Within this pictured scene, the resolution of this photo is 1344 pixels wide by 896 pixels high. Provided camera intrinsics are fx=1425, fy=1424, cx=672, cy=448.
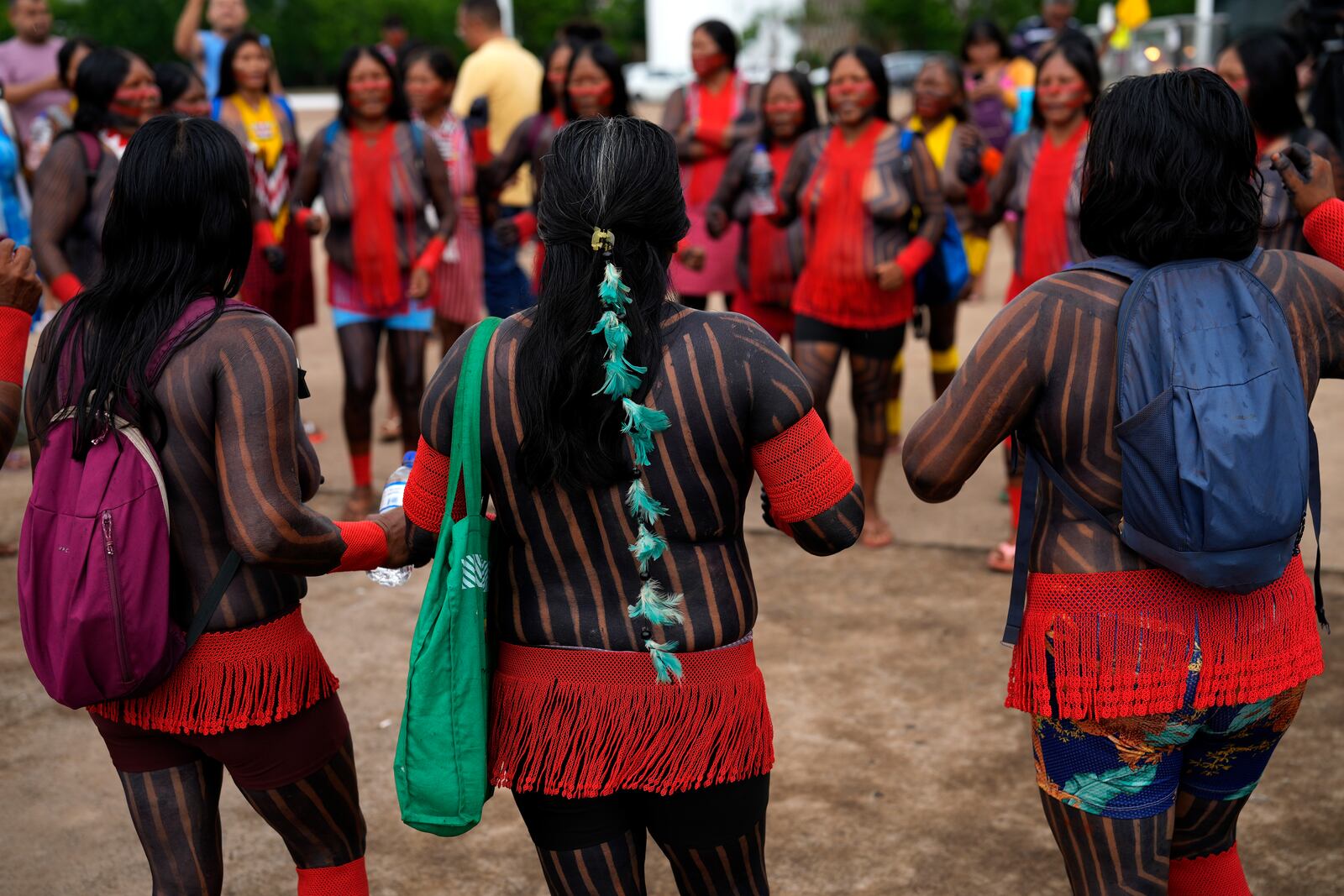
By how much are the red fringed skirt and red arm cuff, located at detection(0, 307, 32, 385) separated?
1086 millimetres

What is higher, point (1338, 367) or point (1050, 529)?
point (1338, 367)

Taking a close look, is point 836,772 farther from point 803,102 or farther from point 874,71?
point 803,102

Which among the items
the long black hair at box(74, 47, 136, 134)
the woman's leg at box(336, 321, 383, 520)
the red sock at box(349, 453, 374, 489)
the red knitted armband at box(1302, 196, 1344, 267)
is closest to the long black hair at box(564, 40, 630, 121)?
the woman's leg at box(336, 321, 383, 520)

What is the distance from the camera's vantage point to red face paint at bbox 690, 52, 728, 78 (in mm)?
7180

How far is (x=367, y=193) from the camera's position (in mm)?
6137

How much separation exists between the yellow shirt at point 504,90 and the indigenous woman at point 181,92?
9.46ft

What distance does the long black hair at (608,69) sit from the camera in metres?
6.49

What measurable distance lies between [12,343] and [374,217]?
366 centimetres

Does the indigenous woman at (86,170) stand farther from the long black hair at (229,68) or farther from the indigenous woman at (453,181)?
the indigenous woman at (453,181)

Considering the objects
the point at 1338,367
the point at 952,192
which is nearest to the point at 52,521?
the point at 1338,367

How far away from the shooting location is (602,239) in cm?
212

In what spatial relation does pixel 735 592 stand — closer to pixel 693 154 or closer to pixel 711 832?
pixel 711 832

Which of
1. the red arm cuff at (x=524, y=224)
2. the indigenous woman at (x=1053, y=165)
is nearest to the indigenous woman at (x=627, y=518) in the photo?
the indigenous woman at (x=1053, y=165)

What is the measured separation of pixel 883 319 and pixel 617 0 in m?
43.2
